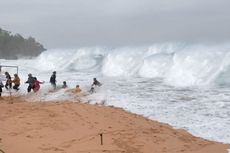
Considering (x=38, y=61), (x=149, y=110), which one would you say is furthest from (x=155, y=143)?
(x=38, y=61)

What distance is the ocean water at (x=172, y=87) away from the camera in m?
13.2

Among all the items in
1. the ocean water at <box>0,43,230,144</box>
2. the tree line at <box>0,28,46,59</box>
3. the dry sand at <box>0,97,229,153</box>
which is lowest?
the dry sand at <box>0,97,229,153</box>

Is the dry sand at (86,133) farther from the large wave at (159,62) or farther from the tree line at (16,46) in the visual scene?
the tree line at (16,46)

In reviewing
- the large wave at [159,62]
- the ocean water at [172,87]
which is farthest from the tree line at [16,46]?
the ocean water at [172,87]

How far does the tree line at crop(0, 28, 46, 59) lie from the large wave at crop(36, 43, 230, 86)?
27.6m

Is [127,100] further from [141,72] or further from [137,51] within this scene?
[137,51]

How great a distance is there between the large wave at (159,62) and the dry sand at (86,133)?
9579 millimetres

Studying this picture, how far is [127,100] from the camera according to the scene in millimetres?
17000

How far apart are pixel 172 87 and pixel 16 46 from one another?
60.9m

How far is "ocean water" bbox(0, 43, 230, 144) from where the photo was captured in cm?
1322

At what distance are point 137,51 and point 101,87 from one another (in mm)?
18552

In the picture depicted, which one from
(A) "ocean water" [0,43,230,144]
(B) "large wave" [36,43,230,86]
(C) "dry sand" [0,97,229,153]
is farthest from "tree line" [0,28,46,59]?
(C) "dry sand" [0,97,229,153]

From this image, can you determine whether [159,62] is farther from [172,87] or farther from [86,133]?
[86,133]

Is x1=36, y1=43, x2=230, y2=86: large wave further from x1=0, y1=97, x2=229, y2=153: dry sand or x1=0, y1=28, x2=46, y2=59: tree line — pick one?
x1=0, y1=28, x2=46, y2=59: tree line
